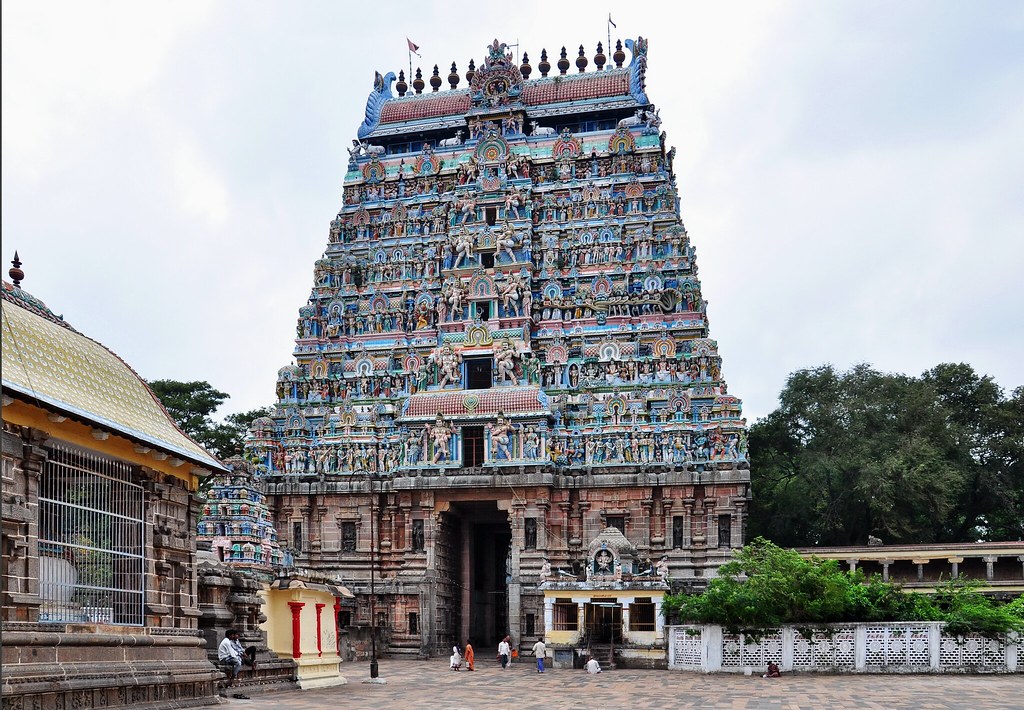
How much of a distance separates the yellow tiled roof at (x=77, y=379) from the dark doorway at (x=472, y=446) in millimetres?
23778

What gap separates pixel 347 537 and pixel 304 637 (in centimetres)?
1701

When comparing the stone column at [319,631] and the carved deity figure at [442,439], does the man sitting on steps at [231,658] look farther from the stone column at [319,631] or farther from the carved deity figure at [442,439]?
the carved deity figure at [442,439]

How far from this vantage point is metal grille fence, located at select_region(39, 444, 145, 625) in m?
17.0

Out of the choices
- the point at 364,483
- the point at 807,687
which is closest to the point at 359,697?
the point at 807,687

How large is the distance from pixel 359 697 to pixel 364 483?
2078 cm

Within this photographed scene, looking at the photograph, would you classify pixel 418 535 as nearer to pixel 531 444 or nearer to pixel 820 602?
pixel 531 444

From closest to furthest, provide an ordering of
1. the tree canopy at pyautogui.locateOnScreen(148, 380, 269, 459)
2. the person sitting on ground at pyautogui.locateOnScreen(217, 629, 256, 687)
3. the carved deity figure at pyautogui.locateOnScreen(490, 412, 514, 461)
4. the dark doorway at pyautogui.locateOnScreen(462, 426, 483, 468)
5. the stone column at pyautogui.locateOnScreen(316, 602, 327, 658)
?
the person sitting on ground at pyautogui.locateOnScreen(217, 629, 256, 687), the stone column at pyautogui.locateOnScreen(316, 602, 327, 658), the carved deity figure at pyautogui.locateOnScreen(490, 412, 514, 461), the dark doorway at pyautogui.locateOnScreen(462, 426, 483, 468), the tree canopy at pyautogui.locateOnScreen(148, 380, 269, 459)

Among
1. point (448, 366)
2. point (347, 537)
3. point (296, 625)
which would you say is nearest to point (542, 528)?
point (448, 366)

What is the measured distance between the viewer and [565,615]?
3884cm

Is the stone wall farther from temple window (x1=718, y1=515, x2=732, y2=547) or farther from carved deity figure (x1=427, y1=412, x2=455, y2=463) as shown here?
carved deity figure (x1=427, y1=412, x2=455, y2=463)

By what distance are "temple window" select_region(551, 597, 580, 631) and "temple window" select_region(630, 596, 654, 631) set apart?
1901mm

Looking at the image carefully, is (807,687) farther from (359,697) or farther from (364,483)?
(364,483)

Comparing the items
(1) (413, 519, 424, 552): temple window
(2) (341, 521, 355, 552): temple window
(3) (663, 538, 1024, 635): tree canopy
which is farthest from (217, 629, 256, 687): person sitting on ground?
(2) (341, 521, 355, 552): temple window

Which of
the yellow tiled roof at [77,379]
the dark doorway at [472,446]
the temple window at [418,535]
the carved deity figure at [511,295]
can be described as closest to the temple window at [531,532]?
the dark doorway at [472,446]
